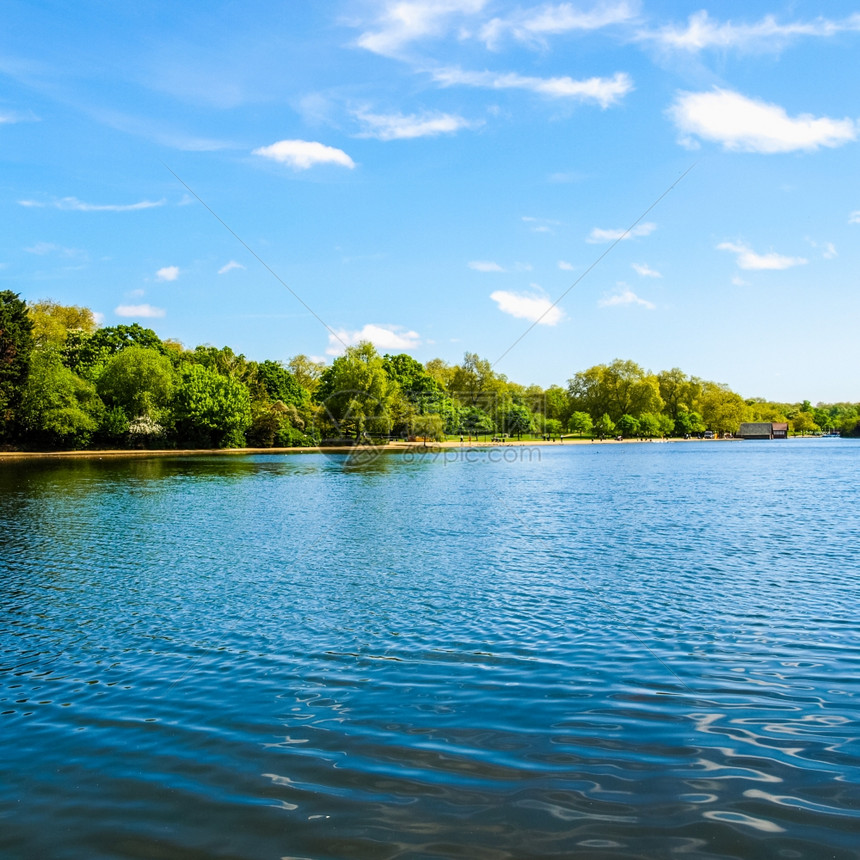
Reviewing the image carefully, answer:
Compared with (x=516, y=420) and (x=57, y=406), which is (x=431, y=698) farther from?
(x=516, y=420)

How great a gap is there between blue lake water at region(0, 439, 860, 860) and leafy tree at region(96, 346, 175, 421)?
60285 mm

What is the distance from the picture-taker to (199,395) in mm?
80625

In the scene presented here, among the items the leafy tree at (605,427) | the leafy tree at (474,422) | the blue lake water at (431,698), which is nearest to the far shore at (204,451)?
the leafy tree at (474,422)

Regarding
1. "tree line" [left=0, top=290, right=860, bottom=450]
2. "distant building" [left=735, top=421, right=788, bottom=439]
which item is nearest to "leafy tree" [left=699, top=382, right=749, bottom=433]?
"distant building" [left=735, top=421, right=788, bottom=439]

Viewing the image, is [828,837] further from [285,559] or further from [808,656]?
[285,559]

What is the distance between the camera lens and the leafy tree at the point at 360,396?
93562 millimetres

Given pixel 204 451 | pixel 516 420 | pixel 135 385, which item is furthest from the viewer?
pixel 516 420

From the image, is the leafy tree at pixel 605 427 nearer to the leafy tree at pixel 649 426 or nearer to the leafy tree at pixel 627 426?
the leafy tree at pixel 627 426

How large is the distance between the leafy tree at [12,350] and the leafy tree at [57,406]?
5.06 ft

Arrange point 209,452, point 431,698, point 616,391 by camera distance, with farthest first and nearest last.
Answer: point 616,391, point 209,452, point 431,698

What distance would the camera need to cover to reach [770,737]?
25.7 ft

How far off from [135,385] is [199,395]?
23.0 feet

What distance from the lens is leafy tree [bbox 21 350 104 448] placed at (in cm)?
6869

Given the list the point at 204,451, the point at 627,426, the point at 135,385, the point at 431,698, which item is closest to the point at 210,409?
the point at 204,451
